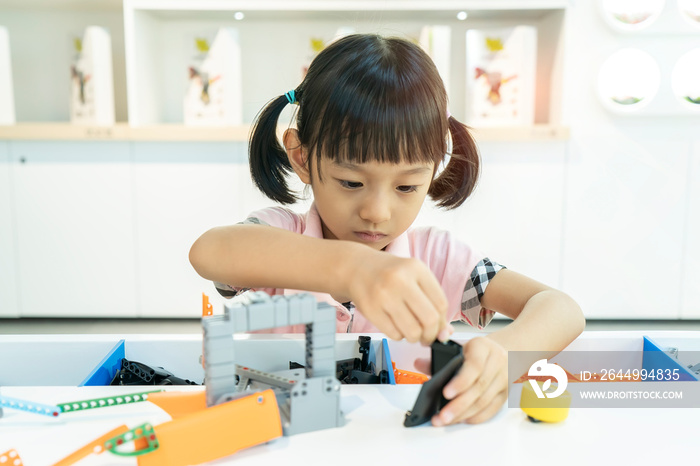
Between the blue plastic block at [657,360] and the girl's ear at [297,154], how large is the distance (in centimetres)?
45

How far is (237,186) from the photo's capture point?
1938 millimetres

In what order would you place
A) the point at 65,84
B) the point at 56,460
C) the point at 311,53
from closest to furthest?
the point at 56,460 → the point at 311,53 → the point at 65,84

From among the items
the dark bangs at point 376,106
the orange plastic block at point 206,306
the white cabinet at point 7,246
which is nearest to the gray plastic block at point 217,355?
the orange plastic block at point 206,306

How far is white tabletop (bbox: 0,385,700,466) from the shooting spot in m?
0.38

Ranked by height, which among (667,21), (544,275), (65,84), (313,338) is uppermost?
(667,21)

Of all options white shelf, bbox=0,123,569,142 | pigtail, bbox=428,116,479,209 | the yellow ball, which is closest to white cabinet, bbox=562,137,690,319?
white shelf, bbox=0,123,569,142

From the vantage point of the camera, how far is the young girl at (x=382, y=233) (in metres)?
0.45

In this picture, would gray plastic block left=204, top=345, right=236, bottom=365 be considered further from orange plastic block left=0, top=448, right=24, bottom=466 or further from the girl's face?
the girl's face

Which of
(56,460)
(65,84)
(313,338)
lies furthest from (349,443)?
(65,84)

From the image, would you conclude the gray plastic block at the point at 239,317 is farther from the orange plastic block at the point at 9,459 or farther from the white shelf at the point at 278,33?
the white shelf at the point at 278,33

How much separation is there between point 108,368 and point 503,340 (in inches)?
15.4

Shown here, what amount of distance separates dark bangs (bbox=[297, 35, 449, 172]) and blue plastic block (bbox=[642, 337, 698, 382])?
0.32 meters

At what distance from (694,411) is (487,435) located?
0.57 feet

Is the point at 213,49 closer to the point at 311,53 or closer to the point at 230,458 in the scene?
the point at 311,53
